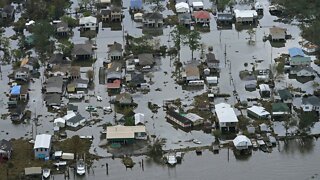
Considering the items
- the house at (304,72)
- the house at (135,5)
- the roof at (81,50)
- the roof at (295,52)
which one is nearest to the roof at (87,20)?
the house at (135,5)

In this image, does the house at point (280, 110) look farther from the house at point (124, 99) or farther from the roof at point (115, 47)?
the roof at point (115, 47)

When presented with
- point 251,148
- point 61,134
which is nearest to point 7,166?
point 61,134

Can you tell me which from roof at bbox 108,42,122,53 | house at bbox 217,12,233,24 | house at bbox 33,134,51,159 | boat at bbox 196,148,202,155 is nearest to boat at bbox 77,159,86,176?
house at bbox 33,134,51,159

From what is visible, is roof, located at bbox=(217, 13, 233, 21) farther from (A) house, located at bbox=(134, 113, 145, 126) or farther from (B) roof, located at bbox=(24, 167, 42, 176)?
(B) roof, located at bbox=(24, 167, 42, 176)

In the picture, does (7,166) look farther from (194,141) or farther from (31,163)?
(194,141)

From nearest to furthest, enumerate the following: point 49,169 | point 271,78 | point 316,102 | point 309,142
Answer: point 49,169 < point 309,142 < point 316,102 < point 271,78

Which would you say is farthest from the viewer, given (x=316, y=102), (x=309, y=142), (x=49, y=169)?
(x=316, y=102)

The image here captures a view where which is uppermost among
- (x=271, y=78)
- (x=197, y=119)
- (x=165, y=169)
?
(x=271, y=78)
